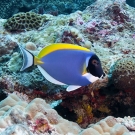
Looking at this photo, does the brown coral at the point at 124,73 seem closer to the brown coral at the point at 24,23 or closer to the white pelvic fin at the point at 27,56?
the white pelvic fin at the point at 27,56

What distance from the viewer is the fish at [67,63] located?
6.75 ft

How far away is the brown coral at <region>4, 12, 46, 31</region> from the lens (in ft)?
15.0

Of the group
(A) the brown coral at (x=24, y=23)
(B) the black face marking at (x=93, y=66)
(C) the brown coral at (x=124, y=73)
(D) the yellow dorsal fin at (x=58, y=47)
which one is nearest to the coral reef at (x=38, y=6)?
(A) the brown coral at (x=24, y=23)

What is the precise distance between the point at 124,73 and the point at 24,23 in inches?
90.8

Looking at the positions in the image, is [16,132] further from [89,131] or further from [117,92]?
[117,92]

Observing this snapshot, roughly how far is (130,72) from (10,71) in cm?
179

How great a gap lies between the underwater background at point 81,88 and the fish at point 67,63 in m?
0.48

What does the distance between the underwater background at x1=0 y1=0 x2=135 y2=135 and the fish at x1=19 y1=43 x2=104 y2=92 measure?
48 centimetres

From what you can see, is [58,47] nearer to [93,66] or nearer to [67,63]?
[67,63]

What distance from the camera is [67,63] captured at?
2143mm

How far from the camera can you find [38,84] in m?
3.34

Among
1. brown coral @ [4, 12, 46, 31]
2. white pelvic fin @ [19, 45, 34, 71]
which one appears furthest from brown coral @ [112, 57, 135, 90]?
brown coral @ [4, 12, 46, 31]

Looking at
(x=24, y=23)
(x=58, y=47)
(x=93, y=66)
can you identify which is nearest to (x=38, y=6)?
(x=24, y=23)

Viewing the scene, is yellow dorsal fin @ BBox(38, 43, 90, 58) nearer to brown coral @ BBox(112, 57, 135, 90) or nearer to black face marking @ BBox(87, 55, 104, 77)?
black face marking @ BBox(87, 55, 104, 77)
